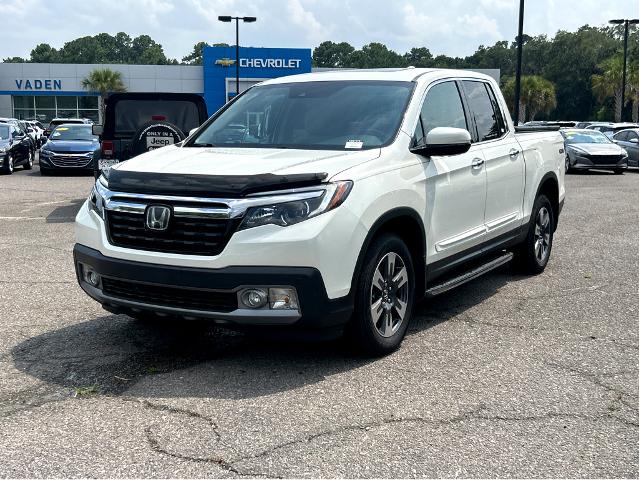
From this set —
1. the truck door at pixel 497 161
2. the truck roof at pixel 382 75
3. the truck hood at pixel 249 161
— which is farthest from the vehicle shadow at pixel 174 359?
the truck roof at pixel 382 75

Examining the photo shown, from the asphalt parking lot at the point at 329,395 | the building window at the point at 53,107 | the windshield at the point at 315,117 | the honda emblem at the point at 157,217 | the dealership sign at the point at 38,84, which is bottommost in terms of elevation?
the asphalt parking lot at the point at 329,395

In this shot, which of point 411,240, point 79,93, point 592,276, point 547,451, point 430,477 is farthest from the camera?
point 79,93

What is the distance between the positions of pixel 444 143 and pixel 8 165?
65.4ft

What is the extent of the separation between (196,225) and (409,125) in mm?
1846

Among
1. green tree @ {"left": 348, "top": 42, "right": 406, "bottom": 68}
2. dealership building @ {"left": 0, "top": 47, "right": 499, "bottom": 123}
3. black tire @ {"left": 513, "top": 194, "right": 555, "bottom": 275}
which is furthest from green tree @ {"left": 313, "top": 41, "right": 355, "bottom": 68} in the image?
black tire @ {"left": 513, "top": 194, "right": 555, "bottom": 275}

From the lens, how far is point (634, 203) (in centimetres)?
1584

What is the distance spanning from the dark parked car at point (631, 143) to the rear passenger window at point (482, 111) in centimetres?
2202

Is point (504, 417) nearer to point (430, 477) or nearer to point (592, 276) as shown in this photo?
point (430, 477)

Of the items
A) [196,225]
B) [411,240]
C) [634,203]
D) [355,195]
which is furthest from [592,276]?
[634,203]

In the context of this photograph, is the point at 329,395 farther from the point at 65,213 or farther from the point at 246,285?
the point at 65,213

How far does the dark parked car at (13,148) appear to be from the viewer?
2275 cm

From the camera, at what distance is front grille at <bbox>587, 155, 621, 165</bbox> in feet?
81.0

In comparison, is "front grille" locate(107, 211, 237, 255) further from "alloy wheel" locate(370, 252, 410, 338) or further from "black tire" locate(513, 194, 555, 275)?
"black tire" locate(513, 194, 555, 275)

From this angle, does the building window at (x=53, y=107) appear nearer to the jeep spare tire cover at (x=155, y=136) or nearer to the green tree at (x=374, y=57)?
the jeep spare tire cover at (x=155, y=136)
